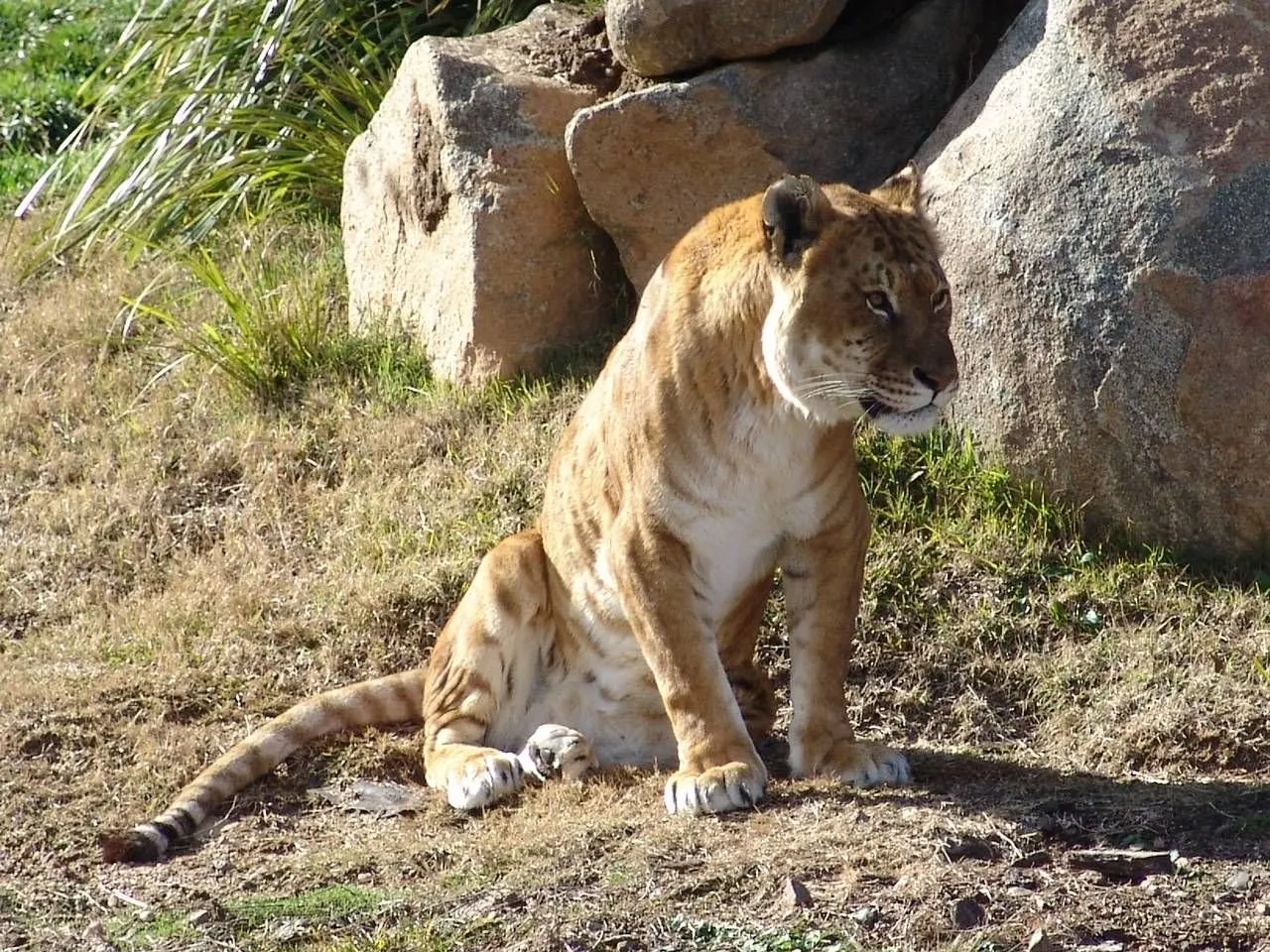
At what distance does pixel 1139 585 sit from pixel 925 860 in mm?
2284

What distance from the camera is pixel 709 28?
8000 millimetres

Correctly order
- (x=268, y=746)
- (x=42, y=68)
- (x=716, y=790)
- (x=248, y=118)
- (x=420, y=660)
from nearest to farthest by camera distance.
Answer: (x=716, y=790) → (x=268, y=746) → (x=420, y=660) → (x=248, y=118) → (x=42, y=68)

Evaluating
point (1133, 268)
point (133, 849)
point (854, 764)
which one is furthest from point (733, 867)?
point (1133, 268)

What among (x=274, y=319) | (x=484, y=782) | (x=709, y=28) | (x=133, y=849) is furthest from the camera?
(x=274, y=319)

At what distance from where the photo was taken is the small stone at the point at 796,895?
487 centimetres

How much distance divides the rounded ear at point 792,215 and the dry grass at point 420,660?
1.54m

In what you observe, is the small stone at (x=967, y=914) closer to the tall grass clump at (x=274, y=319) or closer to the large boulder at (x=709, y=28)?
the large boulder at (x=709, y=28)

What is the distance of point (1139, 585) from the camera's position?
7.03 metres

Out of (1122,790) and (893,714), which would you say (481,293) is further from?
(1122,790)

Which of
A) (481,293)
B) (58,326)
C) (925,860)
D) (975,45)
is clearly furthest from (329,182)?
(925,860)

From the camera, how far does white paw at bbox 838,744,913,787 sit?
5879mm

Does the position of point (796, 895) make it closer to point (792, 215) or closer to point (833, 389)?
point (833, 389)

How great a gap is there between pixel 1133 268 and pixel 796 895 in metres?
2.91

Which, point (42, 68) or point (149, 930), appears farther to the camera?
point (42, 68)
